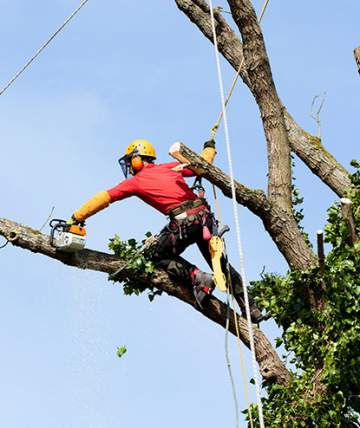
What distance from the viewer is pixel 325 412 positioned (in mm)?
8242

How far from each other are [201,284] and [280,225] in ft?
2.73

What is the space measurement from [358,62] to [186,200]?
1940mm

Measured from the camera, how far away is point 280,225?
8.68 metres

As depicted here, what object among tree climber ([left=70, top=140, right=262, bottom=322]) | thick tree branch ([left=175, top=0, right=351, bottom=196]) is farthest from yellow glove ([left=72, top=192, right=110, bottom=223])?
thick tree branch ([left=175, top=0, right=351, bottom=196])

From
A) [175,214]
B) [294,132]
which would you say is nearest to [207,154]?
[175,214]

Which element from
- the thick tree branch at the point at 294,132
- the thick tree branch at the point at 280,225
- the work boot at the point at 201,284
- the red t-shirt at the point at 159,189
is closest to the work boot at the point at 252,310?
the work boot at the point at 201,284

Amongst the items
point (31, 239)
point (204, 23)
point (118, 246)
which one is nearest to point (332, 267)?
point (118, 246)

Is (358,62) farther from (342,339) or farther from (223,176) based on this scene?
(342,339)

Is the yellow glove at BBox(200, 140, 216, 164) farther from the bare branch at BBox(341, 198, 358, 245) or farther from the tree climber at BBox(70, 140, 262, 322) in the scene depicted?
the bare branch at BBox(341, 198, 358, 245)

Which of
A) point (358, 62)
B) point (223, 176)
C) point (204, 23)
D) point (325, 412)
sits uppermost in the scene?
point (204, 23)

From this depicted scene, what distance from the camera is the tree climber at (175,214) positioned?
8445mm

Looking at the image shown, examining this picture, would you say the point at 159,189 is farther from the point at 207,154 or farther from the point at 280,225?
the point at 280,225

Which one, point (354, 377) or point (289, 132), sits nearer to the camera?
point (354, 377)

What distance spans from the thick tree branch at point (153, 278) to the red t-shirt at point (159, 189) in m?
0.50
